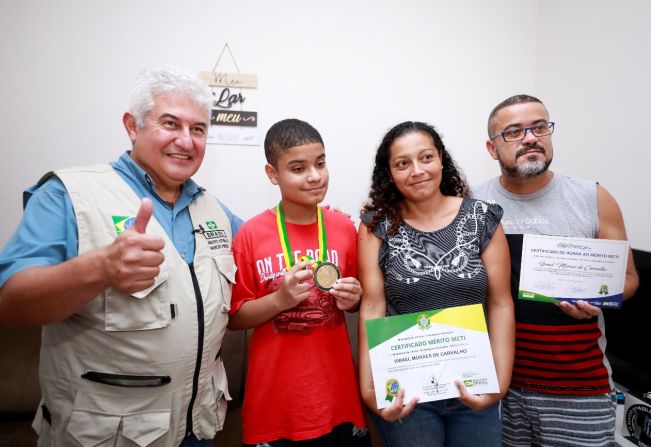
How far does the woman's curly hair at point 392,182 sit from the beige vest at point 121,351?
0.85 metres

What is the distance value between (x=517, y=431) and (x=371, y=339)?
1.02m

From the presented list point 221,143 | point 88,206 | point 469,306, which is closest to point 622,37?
point 469,306

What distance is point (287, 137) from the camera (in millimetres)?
1551

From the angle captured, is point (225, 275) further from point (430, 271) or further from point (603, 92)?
point (603, 92)

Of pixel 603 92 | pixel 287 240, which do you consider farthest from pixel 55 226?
pixel 603 92

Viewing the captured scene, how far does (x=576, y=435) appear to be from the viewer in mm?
1506

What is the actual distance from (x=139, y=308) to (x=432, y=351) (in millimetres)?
1104

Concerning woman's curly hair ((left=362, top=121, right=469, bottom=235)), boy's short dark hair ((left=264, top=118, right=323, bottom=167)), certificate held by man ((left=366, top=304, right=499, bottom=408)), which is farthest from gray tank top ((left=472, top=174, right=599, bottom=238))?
boy's short dark hair ((left=264, top=118, right=323, bottom=167))

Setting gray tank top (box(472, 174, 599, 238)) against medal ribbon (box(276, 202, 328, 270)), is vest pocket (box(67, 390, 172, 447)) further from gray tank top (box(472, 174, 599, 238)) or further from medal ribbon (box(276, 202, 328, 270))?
gray tank top (box(472, 174, 599, 238))

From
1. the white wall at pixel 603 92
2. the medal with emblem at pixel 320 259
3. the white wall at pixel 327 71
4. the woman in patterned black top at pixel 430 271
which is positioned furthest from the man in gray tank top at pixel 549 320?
the medal with emblem at pixel 320 259

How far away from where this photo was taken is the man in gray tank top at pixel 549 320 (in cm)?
153

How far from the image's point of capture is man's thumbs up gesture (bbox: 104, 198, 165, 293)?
979 millimetres

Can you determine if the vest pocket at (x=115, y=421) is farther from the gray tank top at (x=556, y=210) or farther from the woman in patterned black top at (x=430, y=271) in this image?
the gray tank top at (x=556, y=210)

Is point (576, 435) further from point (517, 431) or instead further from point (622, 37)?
point (622, 37)
